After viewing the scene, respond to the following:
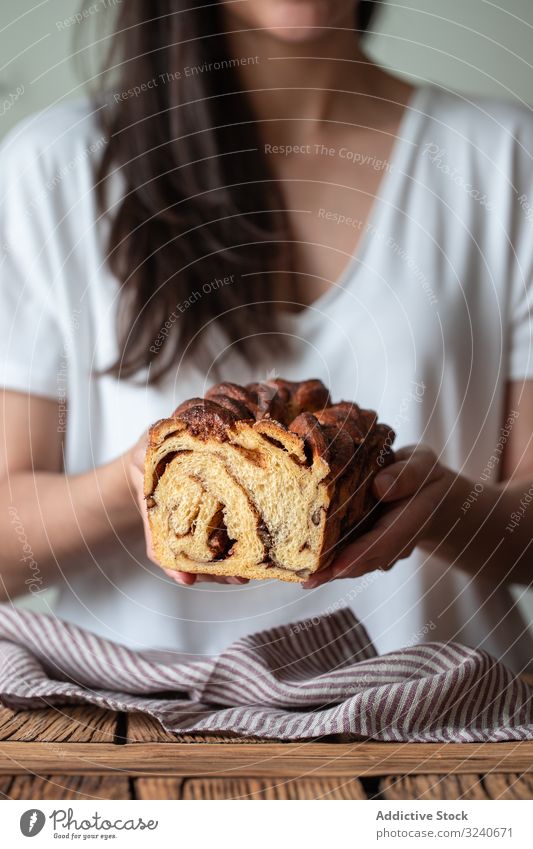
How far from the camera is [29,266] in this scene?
0.76 meters

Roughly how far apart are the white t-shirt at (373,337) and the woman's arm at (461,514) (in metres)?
0.02

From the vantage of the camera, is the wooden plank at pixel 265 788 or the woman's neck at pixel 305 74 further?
the woman's neck at pixel 305 74

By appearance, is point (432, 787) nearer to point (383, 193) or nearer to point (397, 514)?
point (397, 514)

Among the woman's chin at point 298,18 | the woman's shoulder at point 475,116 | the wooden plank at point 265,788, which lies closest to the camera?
the wooden plank at point 265,788

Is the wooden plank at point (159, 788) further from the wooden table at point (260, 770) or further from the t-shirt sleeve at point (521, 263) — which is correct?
the t-shirt sleeve at point (521, 263)

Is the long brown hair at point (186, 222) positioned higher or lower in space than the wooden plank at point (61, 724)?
higher

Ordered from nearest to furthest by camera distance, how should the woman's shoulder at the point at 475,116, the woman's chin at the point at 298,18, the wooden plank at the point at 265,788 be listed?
the wooden plank at the point at 265,788 → the woman's chin at the point at 298,18 → the woman's shoulder at the point at 475,116

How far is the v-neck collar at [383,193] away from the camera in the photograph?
2.43ft

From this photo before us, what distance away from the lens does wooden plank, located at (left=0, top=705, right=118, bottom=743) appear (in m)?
0.51

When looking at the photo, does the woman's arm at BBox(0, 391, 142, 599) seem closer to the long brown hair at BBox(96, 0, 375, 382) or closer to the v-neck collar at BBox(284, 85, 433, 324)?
the long brown hair at BBox(96, 0, 375, 382)

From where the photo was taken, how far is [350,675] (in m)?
0.54

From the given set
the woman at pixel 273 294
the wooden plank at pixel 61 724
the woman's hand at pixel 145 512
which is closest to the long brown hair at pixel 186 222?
the woman at pixel 273 294

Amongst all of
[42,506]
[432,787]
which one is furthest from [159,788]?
[42,506]
